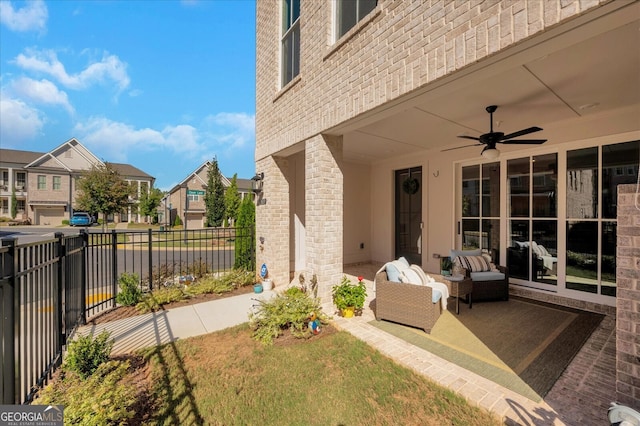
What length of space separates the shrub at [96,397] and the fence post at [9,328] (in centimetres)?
24

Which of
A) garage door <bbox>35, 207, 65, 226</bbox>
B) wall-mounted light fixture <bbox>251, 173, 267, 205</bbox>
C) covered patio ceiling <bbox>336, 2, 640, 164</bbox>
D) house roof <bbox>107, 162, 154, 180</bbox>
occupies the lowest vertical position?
garage door <bbox>35, 207, 65, 226</bbox>

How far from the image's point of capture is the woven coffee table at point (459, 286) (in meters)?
4.70

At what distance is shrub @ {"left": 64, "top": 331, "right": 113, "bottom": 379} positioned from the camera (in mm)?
2723

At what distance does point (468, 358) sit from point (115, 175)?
2175 cm

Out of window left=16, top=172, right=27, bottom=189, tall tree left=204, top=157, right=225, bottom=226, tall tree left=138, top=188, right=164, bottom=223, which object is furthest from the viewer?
window left=16, top=172, right=27, bottom=189

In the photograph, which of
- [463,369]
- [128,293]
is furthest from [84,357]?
[463,369]

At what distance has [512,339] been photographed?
3.71 meters

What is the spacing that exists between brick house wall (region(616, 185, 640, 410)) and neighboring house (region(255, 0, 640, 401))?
0.02 m

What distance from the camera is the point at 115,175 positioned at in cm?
1769

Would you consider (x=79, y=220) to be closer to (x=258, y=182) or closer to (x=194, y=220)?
(x=194, y=220)

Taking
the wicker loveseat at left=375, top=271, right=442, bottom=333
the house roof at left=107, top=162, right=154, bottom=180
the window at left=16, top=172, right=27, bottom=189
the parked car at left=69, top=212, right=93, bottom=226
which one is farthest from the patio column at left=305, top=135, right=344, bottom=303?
the window at left=16, top=172, right=27, bottom=189

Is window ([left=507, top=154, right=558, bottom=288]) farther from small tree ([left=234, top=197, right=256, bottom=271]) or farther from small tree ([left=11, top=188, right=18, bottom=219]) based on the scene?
small tree ([left=11, top=188, right=18, bottom=219])

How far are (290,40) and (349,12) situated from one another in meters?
2.00

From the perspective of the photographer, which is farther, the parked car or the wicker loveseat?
the parked car
